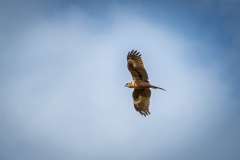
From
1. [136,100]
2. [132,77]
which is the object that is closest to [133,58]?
[132,77]

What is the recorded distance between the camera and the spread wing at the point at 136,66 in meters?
22.8

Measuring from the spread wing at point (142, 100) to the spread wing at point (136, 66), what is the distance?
1.15 m

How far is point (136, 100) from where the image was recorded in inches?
962

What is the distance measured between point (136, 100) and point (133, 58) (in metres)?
3.14

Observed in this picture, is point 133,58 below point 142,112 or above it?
above

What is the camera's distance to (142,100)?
2411 centimetres

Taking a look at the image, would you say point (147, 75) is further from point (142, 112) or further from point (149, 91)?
point (142, 112)

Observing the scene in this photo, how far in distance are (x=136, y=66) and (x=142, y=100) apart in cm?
260

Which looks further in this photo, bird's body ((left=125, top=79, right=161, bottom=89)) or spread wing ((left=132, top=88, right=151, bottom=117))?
spread wing ((left=132, top=88, right=151, bottom=117))

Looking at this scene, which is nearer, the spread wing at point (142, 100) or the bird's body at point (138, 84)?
the bird's body at point (138, 84)

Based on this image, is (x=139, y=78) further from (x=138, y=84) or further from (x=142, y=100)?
(x=142, y=100)

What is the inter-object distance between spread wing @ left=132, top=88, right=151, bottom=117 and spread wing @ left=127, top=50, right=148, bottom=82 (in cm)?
115

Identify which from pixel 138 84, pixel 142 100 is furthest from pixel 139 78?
pixel 142 100

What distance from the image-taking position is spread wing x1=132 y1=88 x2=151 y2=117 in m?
23.8
